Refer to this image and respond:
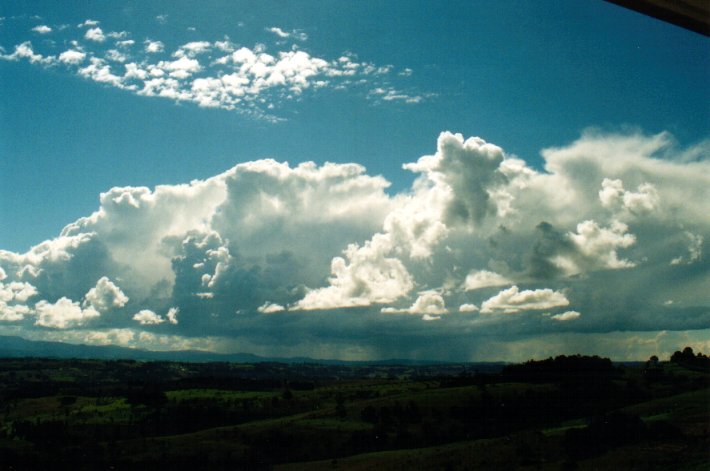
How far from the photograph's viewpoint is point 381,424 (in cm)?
4722

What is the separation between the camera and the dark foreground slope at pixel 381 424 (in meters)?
23.2

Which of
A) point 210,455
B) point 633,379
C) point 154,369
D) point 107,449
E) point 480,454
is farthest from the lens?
point 154,369

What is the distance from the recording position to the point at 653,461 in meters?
11.5

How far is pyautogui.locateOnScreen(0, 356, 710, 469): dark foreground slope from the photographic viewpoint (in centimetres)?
2317

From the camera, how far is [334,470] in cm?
2942

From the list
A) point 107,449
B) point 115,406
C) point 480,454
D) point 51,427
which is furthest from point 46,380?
point 480,454

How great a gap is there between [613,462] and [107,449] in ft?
115

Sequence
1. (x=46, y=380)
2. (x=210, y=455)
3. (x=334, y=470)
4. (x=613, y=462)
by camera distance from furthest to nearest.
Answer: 1. (x=46, y=380)
2. (x=210, y=455)
3. (x=334, y=470)
4. (x=613, y=462)

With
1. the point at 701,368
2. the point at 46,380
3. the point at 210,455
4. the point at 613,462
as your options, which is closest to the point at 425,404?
the point at 210,455

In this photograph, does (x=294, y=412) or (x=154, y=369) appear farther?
(x=154, y=369)

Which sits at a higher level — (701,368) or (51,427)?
(701,368)

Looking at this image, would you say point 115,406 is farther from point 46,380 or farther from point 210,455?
point 46,380

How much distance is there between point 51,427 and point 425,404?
105 feet

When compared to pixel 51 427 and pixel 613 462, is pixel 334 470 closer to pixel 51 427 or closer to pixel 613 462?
pixel 613 462
